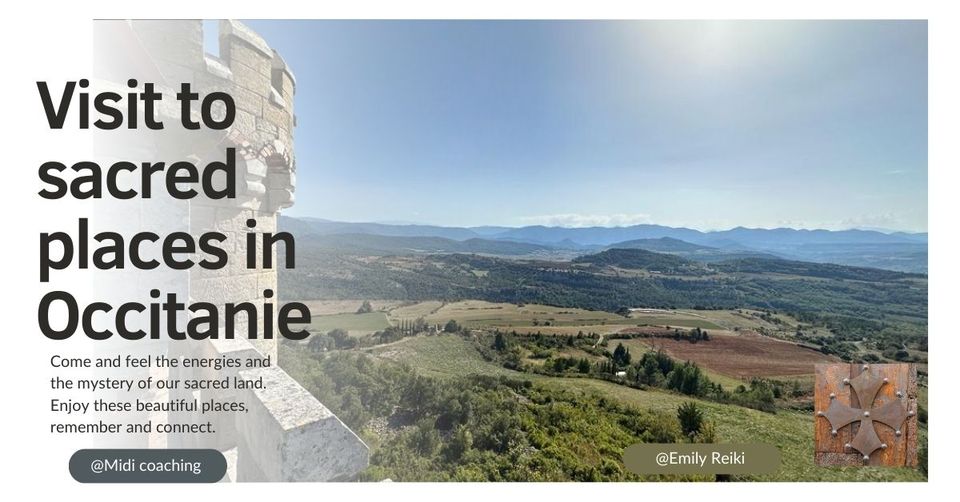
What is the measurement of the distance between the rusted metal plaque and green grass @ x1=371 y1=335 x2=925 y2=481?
0.35ft

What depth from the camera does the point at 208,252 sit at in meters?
2.70

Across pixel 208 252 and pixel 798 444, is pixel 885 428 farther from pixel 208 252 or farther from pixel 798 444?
pixel 208 252

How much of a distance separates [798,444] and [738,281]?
44.3ft

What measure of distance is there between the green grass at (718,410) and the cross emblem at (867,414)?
7.6 inches

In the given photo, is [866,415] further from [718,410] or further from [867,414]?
[718,410]

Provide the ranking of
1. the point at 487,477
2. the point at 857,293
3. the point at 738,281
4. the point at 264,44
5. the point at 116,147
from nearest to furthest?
the point at 116,147, the point at 264,44, the point at 487,477, the point at 857,293, the point at 738,281

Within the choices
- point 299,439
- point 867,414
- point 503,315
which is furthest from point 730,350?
point 299,439

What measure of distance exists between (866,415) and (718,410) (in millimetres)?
3197

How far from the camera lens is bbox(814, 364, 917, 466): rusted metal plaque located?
130 inches

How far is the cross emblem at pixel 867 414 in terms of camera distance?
131 inches

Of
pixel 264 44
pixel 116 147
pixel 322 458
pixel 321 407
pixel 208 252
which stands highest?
pixel 264 44

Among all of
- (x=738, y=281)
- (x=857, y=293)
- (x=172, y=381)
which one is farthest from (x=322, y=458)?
(x=738, y=281)

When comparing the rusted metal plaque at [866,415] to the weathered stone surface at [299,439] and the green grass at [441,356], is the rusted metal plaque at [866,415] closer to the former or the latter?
the weathered stone surface at [299,439]

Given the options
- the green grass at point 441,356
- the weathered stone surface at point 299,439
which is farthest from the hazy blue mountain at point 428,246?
the weathered stone surface at point 299,439
